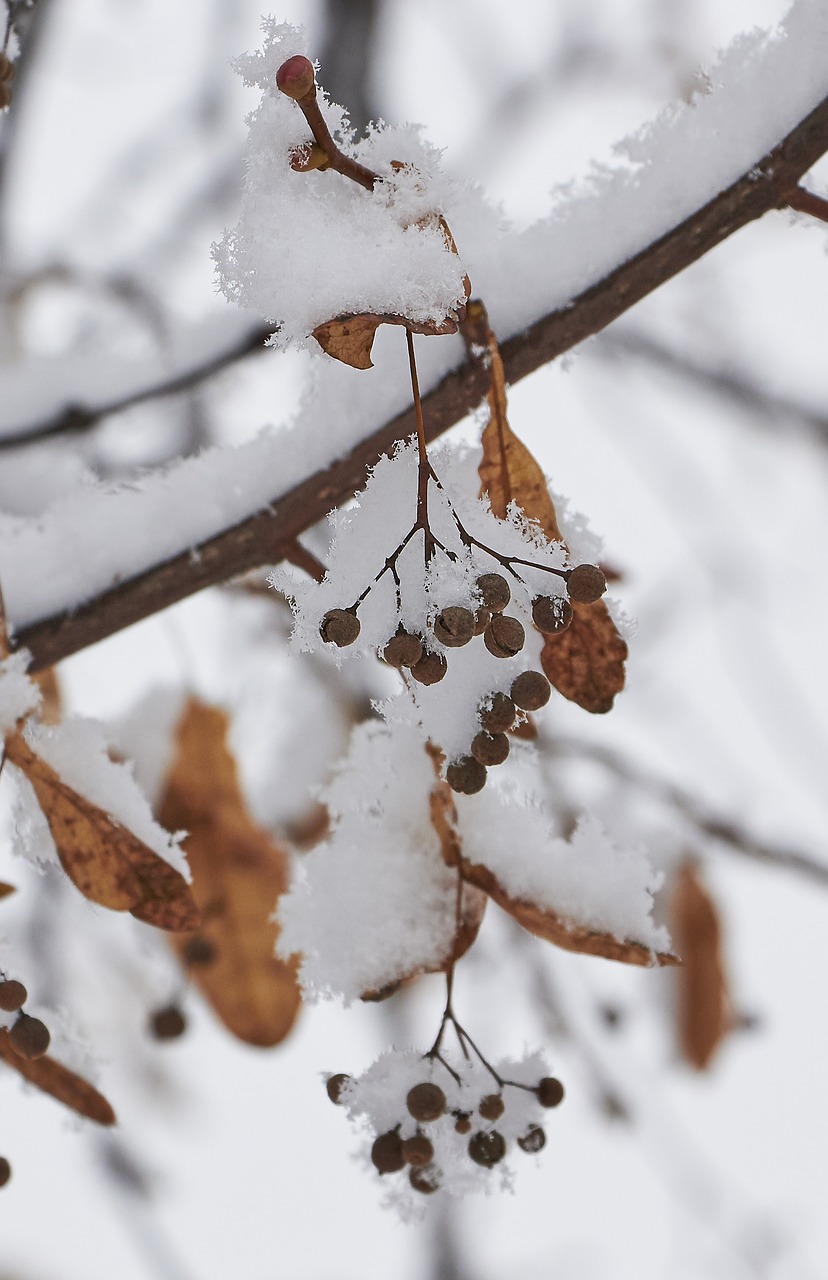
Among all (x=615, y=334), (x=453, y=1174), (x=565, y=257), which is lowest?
(x=453, y=1174)

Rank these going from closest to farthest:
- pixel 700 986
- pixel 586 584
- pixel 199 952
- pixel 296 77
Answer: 1. pixel 296 77
2. pixel 586 584
3. pixel 199 952
4. pixel 700 986

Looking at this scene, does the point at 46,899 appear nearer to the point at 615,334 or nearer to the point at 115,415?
the point at 115,415

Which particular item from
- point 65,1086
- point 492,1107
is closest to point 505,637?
point 492,1107

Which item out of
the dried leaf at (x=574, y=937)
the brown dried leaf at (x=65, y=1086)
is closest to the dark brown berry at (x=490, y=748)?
the dried leaf at (x=574, y=937)

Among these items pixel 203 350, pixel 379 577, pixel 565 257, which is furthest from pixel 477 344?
pixel 203 350

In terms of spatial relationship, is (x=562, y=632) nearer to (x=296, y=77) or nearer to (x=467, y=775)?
(x=467, y=775)

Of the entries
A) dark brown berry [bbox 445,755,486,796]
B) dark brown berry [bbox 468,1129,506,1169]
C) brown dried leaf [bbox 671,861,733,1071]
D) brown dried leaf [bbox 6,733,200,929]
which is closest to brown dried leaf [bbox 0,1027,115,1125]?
brown dried leaf [bbox 6,733,200,929]
